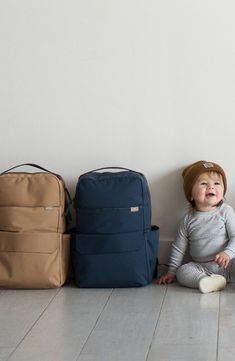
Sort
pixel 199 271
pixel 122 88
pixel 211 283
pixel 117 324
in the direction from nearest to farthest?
pixel 117 324
pixel 211 283
pixel 199 271
pixel 122 88

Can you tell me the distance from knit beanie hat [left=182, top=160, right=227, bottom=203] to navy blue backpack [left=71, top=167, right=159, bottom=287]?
19cm

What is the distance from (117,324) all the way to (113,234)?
542mm

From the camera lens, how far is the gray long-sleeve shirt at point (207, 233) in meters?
3.03

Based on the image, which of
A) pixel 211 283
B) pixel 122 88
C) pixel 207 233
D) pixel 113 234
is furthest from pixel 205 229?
pixel 122 88

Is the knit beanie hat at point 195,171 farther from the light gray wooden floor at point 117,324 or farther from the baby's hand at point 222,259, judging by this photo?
the light gray wooden floor at point 117,324

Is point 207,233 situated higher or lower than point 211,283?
higher

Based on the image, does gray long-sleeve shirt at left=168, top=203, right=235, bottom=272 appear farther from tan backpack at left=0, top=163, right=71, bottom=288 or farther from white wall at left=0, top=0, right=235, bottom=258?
tan backpack at left=0, top=163, right=71, bottom=288

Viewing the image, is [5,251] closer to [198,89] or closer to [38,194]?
[38,194]

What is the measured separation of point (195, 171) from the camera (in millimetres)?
3020

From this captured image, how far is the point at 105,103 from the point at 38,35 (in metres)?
0.42

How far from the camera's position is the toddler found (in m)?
2.98

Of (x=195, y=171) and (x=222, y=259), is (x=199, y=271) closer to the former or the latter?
(x=222, y=259)

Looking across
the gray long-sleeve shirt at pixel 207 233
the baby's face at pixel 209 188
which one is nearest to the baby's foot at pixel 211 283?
the gray long-sleeve shirt at pixel 207 233

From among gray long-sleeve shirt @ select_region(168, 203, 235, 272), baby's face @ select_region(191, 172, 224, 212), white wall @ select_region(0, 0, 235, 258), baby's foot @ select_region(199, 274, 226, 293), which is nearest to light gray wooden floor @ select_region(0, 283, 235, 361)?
baby's foot @ select_region(199, 274, 226, 293)
